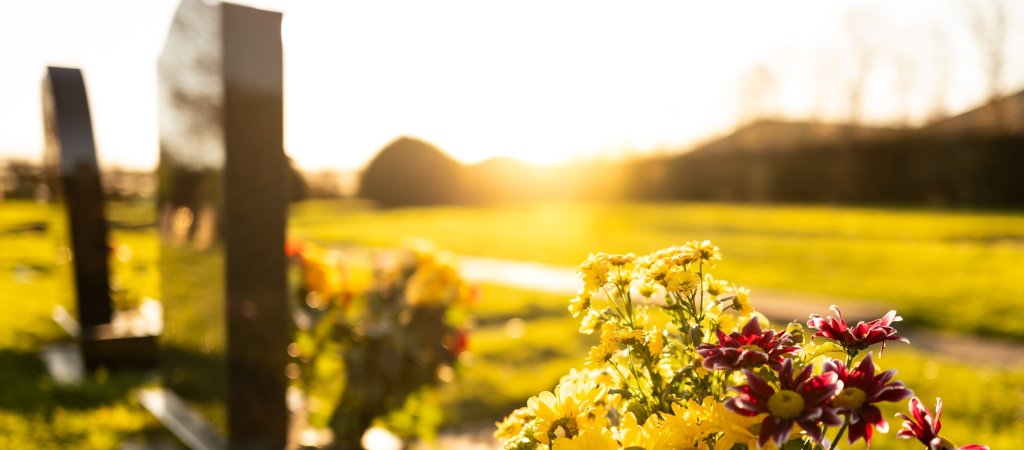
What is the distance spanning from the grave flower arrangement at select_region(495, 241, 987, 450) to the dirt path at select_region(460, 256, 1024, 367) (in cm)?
307

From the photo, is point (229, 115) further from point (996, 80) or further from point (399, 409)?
point (996, 80)

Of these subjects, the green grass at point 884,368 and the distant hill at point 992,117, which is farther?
the distant hill at point 992,117

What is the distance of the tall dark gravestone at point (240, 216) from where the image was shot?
2506 millimetres

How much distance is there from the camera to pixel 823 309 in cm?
656

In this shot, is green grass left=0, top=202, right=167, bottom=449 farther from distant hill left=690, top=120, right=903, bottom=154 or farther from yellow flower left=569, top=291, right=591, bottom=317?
distant hill left=690, top=120, right=903, bottom=154

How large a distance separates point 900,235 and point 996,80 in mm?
15290

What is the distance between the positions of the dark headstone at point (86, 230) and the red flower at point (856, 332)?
499 centimetres

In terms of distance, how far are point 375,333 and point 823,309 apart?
5.02 meters

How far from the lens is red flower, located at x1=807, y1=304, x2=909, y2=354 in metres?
0.96

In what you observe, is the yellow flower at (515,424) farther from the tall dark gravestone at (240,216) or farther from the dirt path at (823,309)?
the dirt path at (823,309)

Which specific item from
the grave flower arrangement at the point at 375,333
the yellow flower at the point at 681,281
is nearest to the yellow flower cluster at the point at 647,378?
the yellow flower at the point at 681,281

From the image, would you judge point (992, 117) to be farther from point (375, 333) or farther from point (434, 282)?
point (375, 333)

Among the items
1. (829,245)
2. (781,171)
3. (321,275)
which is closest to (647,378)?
(321,275)

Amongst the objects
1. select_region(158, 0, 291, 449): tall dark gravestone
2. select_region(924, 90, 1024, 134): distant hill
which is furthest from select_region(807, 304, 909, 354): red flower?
select_region(924, 90, 1024, 134): distant hill
